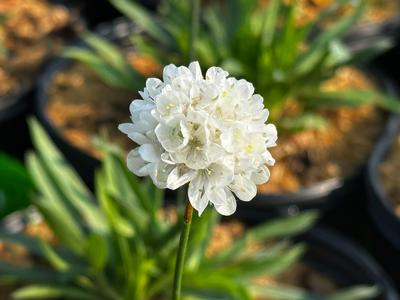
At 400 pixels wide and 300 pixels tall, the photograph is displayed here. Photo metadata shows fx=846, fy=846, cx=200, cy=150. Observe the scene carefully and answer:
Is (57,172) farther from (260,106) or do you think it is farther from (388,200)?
(260,106)

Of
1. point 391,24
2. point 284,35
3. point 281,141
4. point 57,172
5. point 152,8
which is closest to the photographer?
point 57,172

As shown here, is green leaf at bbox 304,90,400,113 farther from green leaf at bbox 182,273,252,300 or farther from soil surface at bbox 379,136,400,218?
green leaf at bbox 182,273,252,300

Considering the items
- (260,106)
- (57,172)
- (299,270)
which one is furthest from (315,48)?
(260,106)

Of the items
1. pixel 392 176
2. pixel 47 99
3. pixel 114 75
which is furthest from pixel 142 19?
pixel 392 176

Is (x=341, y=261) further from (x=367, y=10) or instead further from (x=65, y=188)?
(x=367, y=10)

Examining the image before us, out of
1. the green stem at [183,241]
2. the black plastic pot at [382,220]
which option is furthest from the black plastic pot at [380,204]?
the green stem at [183,241]
